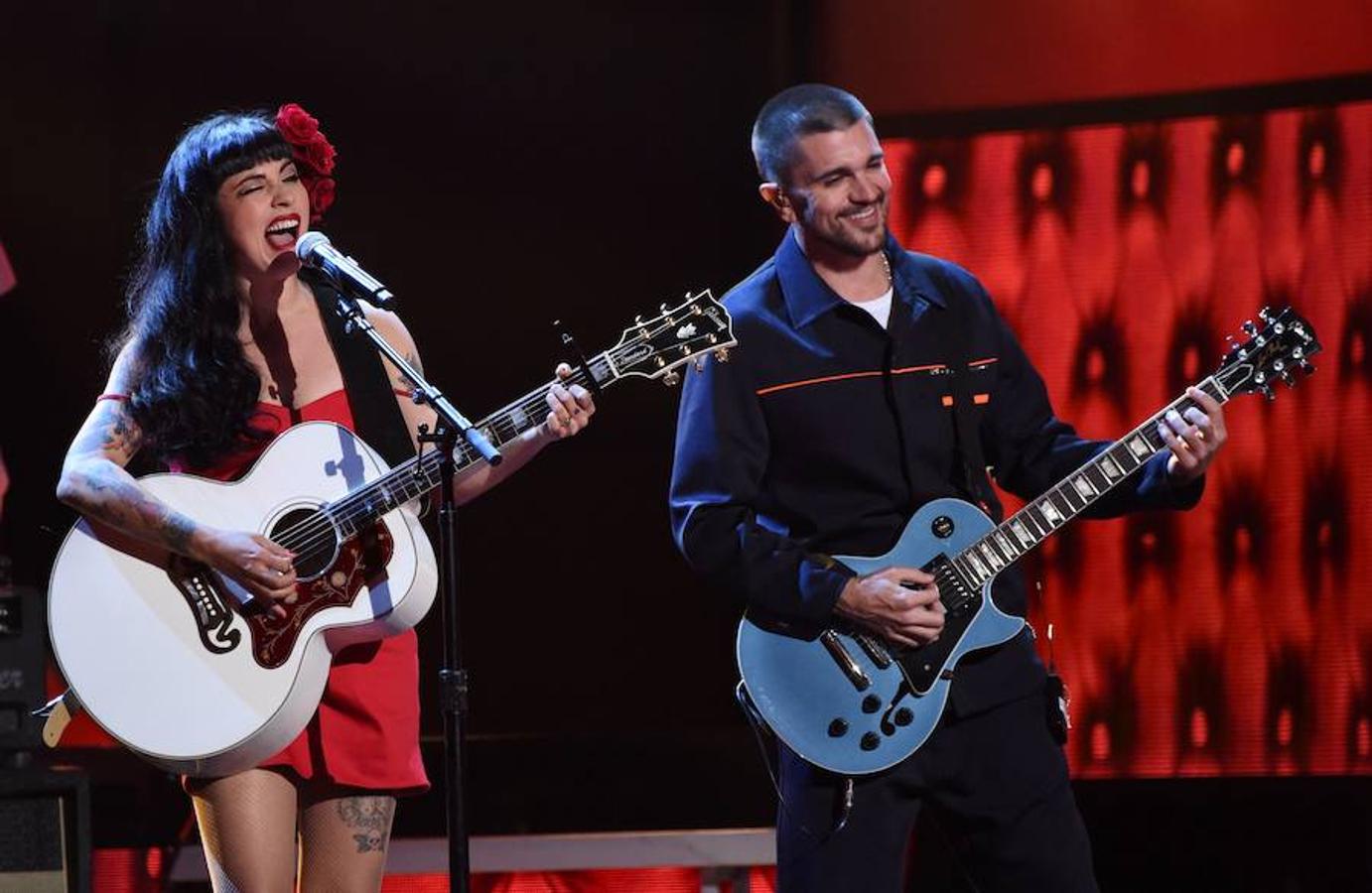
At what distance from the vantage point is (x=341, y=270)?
299 cm

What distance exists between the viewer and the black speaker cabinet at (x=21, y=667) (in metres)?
2.99

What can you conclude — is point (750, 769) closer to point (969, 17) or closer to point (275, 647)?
point (275, 647)

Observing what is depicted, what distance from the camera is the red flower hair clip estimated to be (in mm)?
3314

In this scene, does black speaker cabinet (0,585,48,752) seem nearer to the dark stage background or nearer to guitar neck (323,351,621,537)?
guitar neck (323,351,621,537)

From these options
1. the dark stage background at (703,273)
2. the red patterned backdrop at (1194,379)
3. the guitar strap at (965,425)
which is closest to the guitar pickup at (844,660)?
the guitar strap at (965,425)

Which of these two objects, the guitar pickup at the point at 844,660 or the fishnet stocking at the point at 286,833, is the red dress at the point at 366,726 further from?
the guitar pickup at the point at 844,660

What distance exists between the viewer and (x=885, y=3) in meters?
5.30

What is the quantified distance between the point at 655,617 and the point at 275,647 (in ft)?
8.12

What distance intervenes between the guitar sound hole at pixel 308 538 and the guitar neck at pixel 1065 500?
3.83 ft

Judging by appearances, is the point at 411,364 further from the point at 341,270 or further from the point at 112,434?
the point at 112,434

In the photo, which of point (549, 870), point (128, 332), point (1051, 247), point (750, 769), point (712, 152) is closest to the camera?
point (128, 332)

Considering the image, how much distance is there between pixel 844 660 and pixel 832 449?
40 cm

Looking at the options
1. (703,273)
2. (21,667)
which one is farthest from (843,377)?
(703,273)

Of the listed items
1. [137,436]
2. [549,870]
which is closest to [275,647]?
[137,436]
